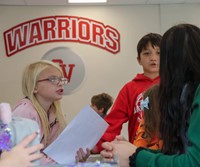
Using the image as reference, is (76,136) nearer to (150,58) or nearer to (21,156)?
(21,156)

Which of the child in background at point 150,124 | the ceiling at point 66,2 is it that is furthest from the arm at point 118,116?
the ceiling at point 66,2

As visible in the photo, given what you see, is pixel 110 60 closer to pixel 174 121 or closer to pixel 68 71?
pixel 68 71

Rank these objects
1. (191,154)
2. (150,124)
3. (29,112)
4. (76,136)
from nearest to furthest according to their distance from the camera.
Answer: (191,154), (76,136), (150,124), (29,112)

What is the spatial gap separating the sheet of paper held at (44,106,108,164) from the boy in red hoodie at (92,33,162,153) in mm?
402

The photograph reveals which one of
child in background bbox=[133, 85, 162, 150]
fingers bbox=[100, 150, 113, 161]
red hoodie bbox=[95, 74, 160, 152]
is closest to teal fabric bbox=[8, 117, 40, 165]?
fingers bbox=[100, 150, 113, 161]

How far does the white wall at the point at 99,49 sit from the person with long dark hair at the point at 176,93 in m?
3.12

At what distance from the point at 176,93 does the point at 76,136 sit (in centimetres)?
47

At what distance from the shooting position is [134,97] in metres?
1.74

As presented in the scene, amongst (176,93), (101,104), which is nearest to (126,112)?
(176,93)

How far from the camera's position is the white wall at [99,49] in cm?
400

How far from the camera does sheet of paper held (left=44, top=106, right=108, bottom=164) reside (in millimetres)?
1115

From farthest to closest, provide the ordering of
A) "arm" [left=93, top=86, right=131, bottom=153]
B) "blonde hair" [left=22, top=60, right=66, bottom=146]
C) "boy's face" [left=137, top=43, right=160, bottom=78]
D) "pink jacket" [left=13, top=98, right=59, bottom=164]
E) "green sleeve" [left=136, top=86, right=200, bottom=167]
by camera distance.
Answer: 1. "boy's face" [left=137, top=43, right=160, bottom=78]
2. "arm" [left=93, top=86, right=131, bottom=153]
3. "blonde hair" [left=22, top=60, right=66, bottom=146]
4. "pink jacket" [left=13, top=98, right=59, bottom=164]
5. "green sleeve" [left=136, top=86, right=200, bottom=167]

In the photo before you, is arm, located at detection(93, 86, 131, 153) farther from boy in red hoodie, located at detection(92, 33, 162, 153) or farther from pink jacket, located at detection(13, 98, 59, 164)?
pink jacket, located at detection(13, 98, 59, 164)

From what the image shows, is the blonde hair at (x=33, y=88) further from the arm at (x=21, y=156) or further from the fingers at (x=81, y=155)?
the arm at (x=21, y=156)
